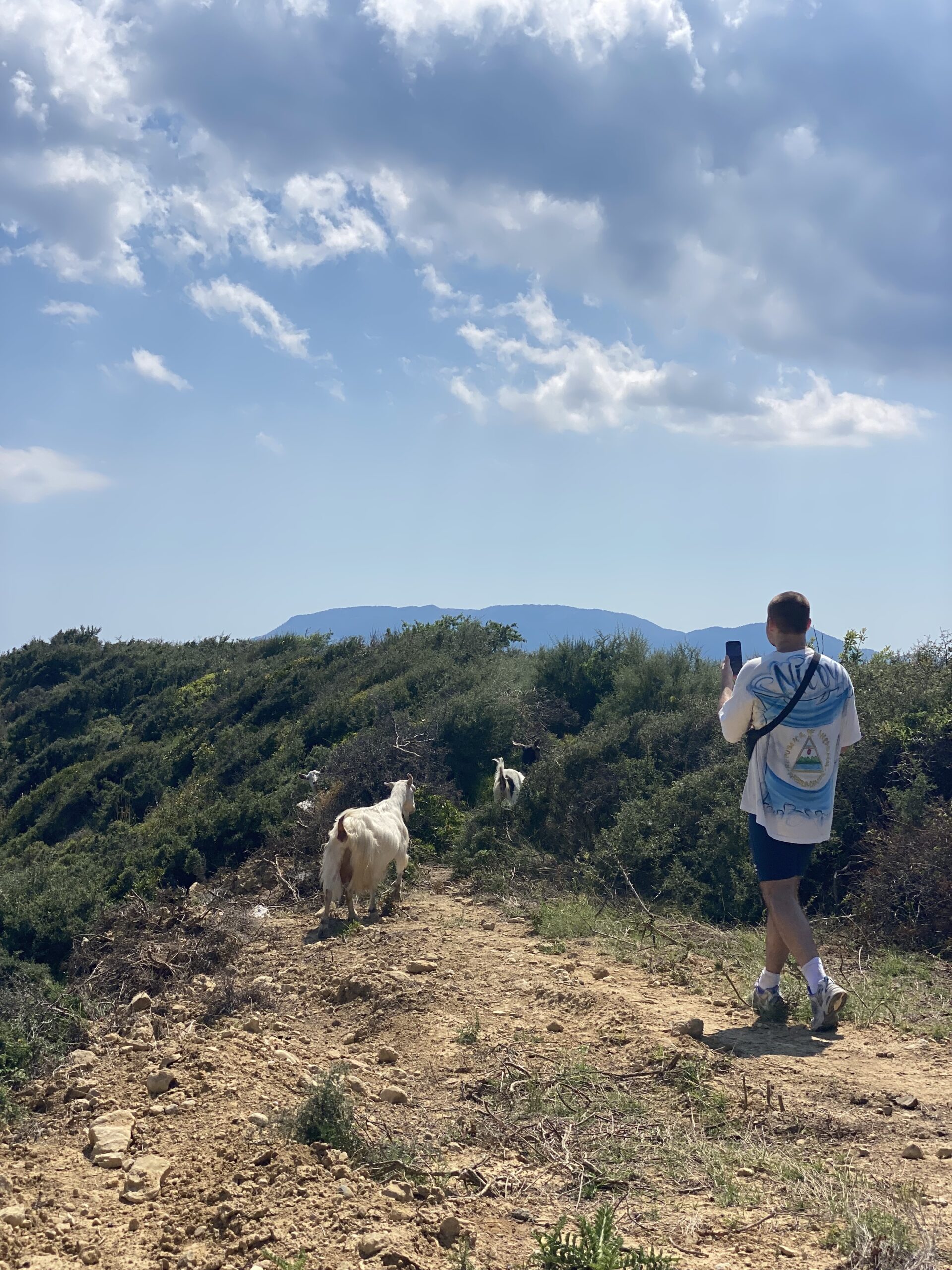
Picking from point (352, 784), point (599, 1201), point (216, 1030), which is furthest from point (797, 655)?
point (352, 784)

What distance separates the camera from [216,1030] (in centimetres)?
524

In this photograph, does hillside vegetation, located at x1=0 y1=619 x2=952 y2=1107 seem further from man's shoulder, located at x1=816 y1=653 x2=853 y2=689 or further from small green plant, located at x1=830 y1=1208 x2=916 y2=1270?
small green plant, located at x1=830 y1=1208 x2=916 y2=1270

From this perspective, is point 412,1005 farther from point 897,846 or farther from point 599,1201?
point 897,846

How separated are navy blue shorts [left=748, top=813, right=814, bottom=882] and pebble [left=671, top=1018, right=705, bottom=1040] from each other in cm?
80

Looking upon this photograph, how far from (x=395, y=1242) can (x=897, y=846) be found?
18.0ft

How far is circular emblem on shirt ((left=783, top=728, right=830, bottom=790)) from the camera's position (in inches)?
190

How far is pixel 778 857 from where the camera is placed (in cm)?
488

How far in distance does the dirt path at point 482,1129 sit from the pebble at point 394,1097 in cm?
4

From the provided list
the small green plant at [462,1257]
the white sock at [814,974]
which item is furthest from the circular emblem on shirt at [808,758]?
the small green plant at [462,1257]

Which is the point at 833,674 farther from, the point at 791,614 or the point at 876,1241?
the point at 876,1241

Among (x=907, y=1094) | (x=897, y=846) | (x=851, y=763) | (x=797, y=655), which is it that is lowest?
(x=907, y=1094)

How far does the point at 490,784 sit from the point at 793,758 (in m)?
8.05

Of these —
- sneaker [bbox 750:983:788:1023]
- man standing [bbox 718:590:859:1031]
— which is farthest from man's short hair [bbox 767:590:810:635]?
sneaker [bbox 750:983:788:1023]

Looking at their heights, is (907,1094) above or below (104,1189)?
above
